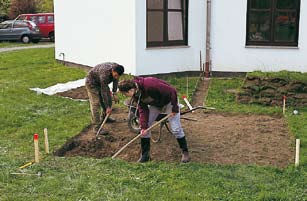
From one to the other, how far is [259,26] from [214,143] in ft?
22.4

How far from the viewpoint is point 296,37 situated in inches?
525

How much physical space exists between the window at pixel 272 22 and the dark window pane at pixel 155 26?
244cm

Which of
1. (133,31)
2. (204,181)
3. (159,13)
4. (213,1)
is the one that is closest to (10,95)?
(133,31)

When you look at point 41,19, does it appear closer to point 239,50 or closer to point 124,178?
point 239,50

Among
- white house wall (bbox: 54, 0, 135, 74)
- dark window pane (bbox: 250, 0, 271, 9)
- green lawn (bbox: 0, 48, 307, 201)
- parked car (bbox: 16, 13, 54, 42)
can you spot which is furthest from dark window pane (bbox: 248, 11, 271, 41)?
parked car (bbox: 16, 13, 54, 42)

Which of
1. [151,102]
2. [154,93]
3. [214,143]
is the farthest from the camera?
[214,143]

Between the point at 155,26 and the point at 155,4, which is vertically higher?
the point at 155,4

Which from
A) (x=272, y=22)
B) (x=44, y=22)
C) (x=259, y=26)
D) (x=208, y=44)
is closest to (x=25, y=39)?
(x=44, y=22)

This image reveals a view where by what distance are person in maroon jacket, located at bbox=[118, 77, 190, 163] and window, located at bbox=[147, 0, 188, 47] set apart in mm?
6649

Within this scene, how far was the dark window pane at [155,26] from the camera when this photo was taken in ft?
43.3

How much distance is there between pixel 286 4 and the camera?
13.3 metres

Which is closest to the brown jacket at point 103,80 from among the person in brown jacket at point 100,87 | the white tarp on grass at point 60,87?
the person in brown jacket at point 100,87

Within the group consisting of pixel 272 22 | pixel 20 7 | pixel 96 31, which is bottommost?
pixel 96 31

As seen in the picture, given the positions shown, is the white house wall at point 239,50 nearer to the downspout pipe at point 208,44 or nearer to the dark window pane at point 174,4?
the downspout pipe at point 208,44
